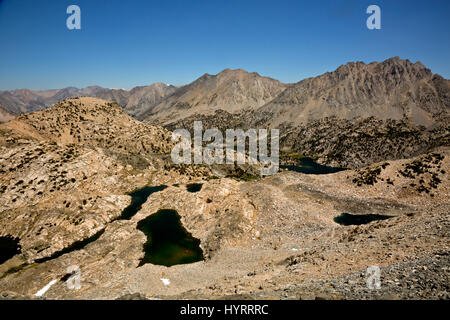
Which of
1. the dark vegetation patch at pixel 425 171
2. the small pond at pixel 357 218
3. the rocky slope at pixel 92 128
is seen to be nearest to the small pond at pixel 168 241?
the small pond at pixel 357 218

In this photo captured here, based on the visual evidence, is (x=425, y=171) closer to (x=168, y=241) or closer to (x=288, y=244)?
(x=288, y=244)

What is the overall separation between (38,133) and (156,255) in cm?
12049

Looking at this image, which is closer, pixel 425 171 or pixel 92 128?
pixel 425 171

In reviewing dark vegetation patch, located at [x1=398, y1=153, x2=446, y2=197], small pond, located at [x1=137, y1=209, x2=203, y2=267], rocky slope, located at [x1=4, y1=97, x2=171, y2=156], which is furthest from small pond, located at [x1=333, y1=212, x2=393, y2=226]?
rocky slope, located at [x1=4, y1=97, x2=171, y2=156]

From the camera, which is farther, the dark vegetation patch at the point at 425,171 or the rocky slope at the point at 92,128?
the rocky slope at the point at 92,128

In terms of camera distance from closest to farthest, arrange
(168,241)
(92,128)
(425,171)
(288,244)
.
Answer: (288,244) < (168,241) < (425,171) < (92,128)

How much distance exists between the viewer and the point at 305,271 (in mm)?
40625

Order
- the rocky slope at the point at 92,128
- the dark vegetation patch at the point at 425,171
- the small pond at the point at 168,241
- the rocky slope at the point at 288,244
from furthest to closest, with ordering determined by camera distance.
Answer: the rocky slope at the point at 92,128
the dark vegetation patch at the point at 425,171
the small pond at the point at 168,241
the rocky slope at the point at 288,244

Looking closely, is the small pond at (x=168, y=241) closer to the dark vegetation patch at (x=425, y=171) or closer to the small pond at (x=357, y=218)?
the small pond at (x=357, y=218)

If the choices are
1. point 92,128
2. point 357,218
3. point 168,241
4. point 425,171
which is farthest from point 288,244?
point 92,128

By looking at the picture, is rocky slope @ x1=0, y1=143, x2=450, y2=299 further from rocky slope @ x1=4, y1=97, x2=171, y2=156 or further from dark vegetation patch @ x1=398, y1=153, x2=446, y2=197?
rocky slope @ x1=4, y1=97, x2=171, y2=156

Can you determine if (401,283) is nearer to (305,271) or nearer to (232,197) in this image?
(305,271)
